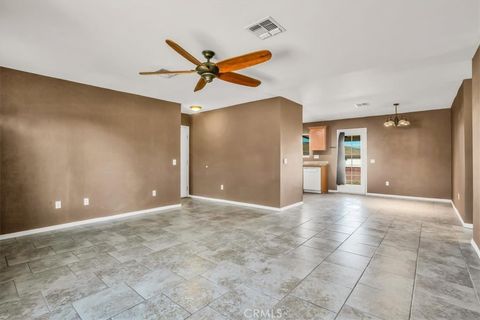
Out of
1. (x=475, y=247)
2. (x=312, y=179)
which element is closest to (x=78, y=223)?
(x=475, y=247)

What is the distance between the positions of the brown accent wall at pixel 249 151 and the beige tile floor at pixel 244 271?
1429 millimetres

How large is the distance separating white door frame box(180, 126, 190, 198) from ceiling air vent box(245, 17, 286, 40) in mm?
4960

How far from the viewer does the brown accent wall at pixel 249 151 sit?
5465 mm

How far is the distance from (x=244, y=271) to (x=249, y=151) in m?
3.68

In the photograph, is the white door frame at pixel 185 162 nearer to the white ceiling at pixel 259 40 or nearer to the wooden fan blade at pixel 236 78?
the white ceiling at pixel 259 40

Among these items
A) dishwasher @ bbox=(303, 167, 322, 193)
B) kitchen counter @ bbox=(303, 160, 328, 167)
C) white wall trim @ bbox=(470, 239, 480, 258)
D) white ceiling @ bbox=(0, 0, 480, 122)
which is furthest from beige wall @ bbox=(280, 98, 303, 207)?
white wall trim @ bbox=(470, 239, 480, 258)

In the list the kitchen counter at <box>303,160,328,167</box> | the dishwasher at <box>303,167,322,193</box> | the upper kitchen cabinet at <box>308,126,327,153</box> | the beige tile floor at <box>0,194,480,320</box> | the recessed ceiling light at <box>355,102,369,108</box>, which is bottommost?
the beige tile floor at <box>0,194,480,320</box>

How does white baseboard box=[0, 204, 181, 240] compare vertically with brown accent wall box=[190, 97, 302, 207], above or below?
below

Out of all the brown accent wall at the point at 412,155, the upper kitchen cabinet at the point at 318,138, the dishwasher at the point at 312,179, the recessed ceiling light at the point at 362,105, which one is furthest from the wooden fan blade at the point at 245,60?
the brown accent wall at the point at 412,155

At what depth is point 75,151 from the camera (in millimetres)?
4305

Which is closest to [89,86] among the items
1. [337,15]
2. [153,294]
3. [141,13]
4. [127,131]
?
[127,131]

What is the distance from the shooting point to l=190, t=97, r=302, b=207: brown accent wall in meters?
5.46

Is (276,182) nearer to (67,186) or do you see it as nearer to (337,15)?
(337,15)

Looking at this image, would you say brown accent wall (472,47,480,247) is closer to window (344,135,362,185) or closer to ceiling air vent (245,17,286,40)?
ceiling air vent (245,17,286,40)
